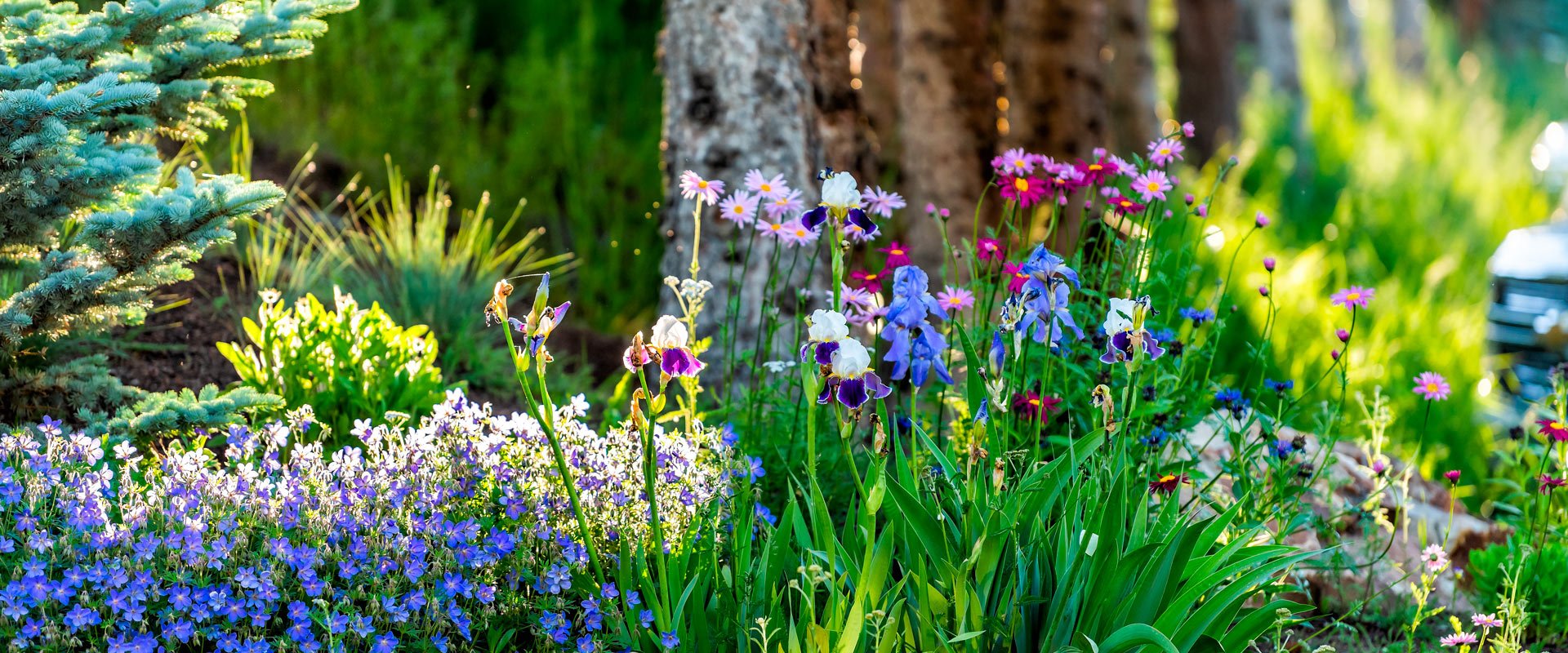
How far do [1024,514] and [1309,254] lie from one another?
199 inches

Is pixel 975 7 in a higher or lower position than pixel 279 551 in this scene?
higher

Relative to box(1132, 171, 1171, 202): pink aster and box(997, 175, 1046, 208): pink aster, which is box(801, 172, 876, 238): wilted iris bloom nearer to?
box(997, 175, 1046, 208): pink aster

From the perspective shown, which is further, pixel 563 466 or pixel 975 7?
pixel 975 7

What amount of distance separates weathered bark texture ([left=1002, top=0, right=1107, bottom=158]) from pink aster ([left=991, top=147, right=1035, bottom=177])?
3879 millimetres

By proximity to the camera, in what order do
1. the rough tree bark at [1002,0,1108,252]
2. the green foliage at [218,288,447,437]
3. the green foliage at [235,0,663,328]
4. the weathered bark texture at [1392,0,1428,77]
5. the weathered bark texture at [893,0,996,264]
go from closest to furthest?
the green foliage at [218,288,447,437] → the weathered bark texture at [893,0,996,264] → the green foliage at [235,0,663,328] → the rough tree bark at [1002,0,1108,252] → the weathered bark texture at [1392,0,1428,77]

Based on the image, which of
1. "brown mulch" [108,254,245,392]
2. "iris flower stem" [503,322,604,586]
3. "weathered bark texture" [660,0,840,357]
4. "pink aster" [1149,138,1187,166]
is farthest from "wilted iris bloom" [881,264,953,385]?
"brown mulch" [108,254,245,392]

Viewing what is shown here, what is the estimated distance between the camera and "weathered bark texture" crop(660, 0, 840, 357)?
4.50m

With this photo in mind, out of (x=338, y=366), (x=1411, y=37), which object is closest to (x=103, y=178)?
(x=338, y=366)

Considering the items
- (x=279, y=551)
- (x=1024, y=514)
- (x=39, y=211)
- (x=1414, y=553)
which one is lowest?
(x=1414, y=553)

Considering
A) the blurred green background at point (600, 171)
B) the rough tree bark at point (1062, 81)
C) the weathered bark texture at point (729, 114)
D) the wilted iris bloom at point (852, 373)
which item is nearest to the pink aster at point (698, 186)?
the wilted iris bloom at point (852, 373)

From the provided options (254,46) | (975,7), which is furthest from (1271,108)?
(254,46)

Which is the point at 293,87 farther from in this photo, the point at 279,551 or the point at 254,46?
the point at 279,551

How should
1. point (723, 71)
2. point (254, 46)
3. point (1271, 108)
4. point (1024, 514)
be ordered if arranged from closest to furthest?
point (1024, 514) → point (254, 46) → point (723, 71) → point (1271, 108)

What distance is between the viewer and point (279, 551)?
7.23 feet
